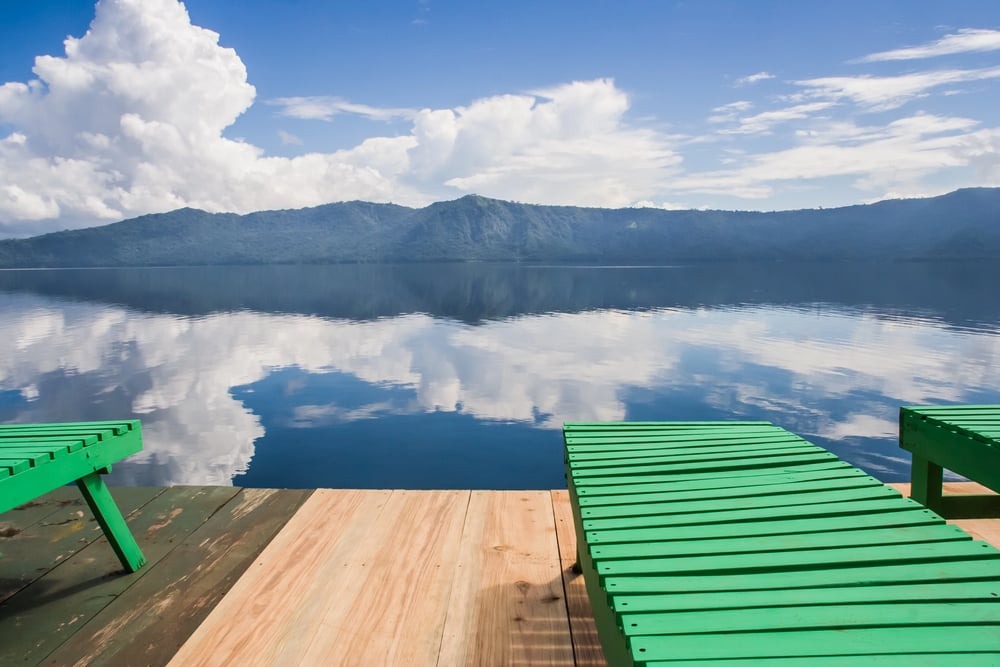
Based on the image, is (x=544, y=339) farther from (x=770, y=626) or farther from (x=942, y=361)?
(x=770, y=626)

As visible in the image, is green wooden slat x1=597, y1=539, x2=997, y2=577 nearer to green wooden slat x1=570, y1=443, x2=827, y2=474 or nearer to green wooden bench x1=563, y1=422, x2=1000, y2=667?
green wooden bench x1=563, y1=422, x2=1000, y2=667

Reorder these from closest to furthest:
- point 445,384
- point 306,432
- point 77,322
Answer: point 306,432 < point 445,384 < point 77,322

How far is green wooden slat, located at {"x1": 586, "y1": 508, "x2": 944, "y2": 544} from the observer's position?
2131 mm

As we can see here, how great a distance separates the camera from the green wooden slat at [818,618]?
5.31 feet

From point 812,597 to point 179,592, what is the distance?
293 centimetres

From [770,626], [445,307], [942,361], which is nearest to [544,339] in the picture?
[942,361]

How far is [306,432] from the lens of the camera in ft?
36.1

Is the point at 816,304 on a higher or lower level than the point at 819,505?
lower

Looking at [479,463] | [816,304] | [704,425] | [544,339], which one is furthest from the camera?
[816,304]

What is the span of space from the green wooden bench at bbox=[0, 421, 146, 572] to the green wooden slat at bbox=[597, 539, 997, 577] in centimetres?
256

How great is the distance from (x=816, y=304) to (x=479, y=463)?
35.0 m

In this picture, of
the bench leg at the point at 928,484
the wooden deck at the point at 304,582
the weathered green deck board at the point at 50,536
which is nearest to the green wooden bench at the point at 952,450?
the bench leg at the point at 928,484

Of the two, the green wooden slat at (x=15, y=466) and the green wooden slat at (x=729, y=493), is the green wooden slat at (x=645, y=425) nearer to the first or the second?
the green wooden slat at (x=729, y=493)

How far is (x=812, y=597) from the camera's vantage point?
174cm
